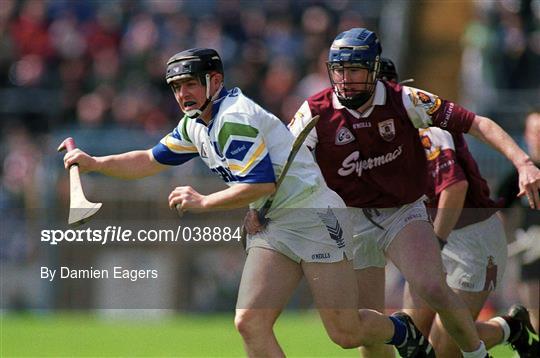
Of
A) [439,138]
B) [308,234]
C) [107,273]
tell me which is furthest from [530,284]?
[107,273]

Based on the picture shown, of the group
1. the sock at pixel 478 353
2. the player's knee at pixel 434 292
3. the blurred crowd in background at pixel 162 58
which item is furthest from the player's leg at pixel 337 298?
the blurred crowd in background at pixel 162 58

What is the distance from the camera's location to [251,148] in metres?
6.16

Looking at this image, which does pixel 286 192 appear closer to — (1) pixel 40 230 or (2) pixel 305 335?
(2) pixel 305 335

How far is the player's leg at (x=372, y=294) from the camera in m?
7.23

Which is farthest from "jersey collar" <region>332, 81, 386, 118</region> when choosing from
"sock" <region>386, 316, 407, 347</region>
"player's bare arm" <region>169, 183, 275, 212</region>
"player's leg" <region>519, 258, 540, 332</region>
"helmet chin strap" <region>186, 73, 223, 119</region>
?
"player's leg" <region>519, 258, 540, 332</region>

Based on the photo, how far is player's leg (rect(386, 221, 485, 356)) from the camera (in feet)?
22.4

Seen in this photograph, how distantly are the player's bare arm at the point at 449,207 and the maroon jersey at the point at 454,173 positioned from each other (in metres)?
0.04

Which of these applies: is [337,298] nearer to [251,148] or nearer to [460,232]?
[251,148]

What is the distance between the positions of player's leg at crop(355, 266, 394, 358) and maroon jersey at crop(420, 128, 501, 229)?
0.70m

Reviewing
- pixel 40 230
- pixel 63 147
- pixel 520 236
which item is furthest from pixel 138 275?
pixel 63 147

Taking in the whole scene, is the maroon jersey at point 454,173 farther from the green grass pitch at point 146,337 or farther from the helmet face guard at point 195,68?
the green grass pitch at point 146,337

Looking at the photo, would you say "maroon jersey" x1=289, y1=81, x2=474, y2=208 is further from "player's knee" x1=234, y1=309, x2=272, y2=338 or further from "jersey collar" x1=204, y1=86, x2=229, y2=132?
"player's knee" x1=234, y1=309, x2=272, y2=338

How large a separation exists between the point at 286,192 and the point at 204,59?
2.76 feet

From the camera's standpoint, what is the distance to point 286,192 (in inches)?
255
